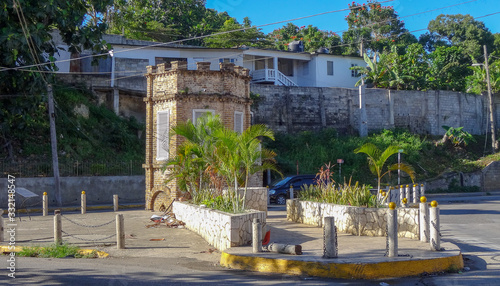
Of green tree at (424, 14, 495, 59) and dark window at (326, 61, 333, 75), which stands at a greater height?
green tree at (424, 14, 495, 59)

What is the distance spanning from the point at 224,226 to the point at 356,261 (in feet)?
11.3

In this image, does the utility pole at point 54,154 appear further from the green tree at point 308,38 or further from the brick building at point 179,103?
the green tree at point 308,38

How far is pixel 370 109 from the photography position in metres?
41.1

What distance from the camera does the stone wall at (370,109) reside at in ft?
126

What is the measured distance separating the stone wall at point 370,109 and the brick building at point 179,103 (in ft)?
56.3

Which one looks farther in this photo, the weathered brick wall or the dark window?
the dark window

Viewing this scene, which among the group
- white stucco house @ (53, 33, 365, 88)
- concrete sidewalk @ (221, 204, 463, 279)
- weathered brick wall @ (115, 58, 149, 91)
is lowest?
concrete sidewalk @ (221, 204, 463, 279)

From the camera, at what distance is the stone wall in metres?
38.5

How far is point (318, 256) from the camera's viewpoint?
9.45 meters

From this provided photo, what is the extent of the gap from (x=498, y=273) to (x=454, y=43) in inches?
2155

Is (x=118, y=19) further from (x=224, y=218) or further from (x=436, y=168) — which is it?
(x=224, y=218)

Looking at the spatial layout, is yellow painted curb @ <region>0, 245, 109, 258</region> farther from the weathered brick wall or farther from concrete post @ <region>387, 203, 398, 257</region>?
the weathered brick wall

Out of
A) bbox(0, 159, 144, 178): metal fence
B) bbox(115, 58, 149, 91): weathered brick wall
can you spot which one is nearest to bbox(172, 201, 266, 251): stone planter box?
bbox(0, 159, 144, 178): metal fence

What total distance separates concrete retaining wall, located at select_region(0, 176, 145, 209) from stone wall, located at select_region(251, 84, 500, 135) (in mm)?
12243
